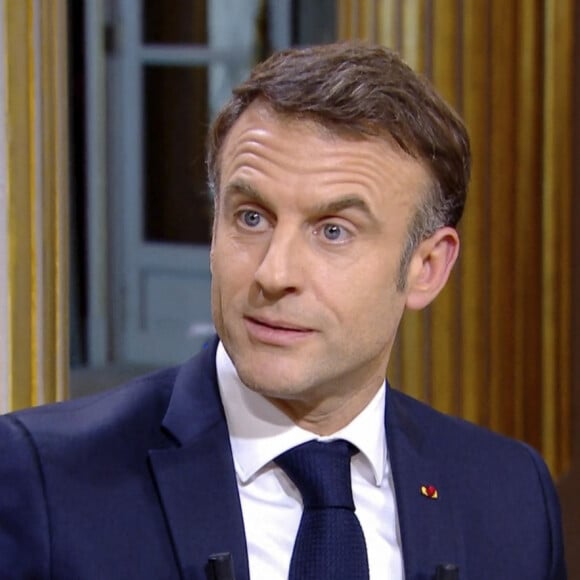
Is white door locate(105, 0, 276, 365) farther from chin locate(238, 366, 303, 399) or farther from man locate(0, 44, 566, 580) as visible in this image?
chin locate(238, 366, 303, 399)

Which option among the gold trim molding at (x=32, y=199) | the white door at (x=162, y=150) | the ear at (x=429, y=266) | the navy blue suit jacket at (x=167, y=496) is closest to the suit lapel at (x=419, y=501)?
the navy blue suit jacket at (x=167, y=496)

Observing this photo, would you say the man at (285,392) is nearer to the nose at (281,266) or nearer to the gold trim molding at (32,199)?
the nose at (281,266)

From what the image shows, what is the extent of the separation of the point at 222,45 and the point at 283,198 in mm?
3184

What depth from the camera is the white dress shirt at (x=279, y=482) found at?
1.34 meters

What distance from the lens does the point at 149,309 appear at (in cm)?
445

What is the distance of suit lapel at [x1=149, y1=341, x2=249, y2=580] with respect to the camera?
1.29 metres

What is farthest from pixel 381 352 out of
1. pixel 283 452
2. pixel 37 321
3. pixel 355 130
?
pixel 37 321

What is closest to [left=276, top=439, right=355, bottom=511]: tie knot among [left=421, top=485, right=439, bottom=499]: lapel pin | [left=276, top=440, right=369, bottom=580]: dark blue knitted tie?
[left=276, top=440, right=369, bottom=580]: dark blue knitted tie

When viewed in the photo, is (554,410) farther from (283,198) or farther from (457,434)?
(283,198)

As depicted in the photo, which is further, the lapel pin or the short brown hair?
the lapel pin

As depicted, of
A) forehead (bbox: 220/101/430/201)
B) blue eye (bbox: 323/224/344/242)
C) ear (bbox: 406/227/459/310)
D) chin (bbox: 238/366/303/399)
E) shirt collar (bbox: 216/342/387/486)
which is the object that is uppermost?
forehead (bbox: 220/101/430/201)

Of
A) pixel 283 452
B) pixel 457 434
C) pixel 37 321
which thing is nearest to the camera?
pixel 283 452

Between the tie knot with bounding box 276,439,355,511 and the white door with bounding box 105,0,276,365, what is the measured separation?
3034 millimetres

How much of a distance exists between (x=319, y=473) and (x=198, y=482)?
13 centimetres
